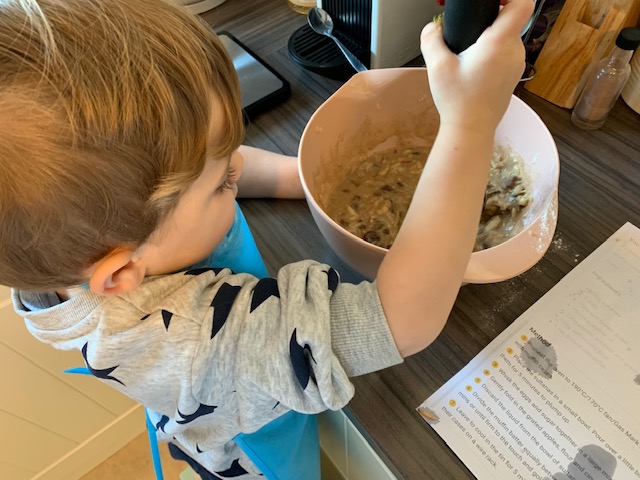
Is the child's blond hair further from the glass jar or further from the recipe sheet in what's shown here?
the glass jar

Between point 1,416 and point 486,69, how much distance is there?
1.08 metres

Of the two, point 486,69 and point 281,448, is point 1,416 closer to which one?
point 281,448

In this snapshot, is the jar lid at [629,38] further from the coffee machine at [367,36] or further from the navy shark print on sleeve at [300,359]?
the navy shark print on sleeve at [300,359]

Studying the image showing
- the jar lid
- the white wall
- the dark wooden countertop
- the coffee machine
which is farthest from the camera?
the white wall

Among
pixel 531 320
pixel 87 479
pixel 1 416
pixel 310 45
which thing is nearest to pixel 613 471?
pixel 531 320

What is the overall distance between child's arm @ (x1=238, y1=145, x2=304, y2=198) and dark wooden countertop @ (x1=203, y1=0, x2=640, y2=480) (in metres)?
0.02

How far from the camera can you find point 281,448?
68cm

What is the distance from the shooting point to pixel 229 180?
53 centimetres

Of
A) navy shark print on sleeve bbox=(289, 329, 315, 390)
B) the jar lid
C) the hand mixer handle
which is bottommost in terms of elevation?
navy shark print on sleeve bbox=(289, 329, 315, 390)

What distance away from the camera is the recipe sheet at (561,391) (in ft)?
1.73

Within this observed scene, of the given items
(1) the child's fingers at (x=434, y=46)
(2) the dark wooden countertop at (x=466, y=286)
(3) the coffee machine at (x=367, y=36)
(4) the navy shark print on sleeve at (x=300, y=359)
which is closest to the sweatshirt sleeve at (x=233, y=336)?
(4) the navy shark print on sleeve at (x=300, y=359)

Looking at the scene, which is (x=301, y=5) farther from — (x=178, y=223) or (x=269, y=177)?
(x=178, y=223)

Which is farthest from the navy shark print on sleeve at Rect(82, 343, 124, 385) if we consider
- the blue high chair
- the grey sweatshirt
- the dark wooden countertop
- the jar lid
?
the jar lid

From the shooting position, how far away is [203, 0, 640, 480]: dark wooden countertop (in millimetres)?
561
